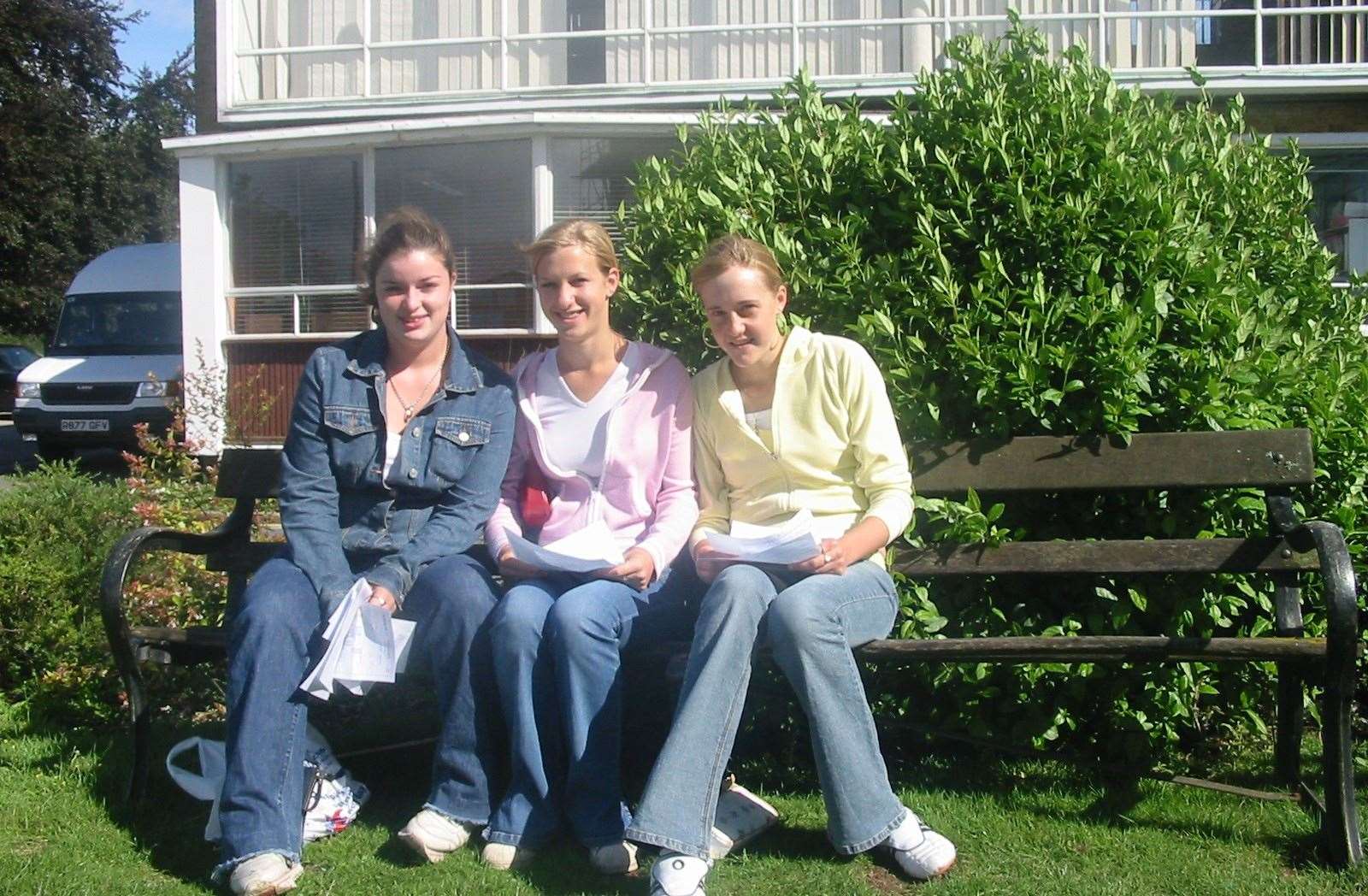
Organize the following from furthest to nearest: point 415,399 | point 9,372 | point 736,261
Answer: point 9,372 < point 415,399 < point 736,261

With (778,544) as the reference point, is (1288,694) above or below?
below

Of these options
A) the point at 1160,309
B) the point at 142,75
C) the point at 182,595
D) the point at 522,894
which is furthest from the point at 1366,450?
the point at 142,75

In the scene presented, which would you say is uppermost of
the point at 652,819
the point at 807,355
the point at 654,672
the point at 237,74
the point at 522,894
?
the point at 237,74

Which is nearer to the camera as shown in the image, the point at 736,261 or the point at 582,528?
the point at 736,261

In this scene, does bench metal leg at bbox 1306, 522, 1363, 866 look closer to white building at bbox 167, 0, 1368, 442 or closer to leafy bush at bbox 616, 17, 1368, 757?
leafy bush at bbox 616, 17, 1368, 757

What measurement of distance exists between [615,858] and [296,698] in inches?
36.3

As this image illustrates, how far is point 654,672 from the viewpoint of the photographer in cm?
361

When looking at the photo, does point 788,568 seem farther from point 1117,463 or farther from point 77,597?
point 77,597

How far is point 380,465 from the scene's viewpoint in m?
3.80

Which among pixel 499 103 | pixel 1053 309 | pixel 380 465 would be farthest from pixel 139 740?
pixel 499 103

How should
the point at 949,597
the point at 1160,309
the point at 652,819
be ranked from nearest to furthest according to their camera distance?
1. the point at 652,819
2. the point at 1160,309
3. the point at 949,597

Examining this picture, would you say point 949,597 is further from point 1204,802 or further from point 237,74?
point 237,74

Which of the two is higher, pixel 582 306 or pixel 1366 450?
pixel 582 306

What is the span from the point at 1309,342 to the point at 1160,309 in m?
0.67
